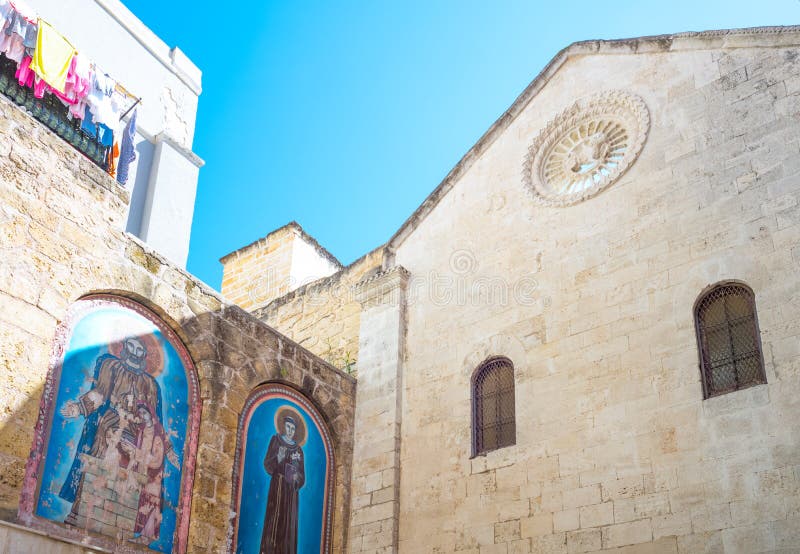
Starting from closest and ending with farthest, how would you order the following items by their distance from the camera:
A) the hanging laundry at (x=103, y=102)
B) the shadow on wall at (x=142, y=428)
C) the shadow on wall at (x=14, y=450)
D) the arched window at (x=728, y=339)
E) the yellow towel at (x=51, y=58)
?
the shadow on wall at (x=14, y=450)
the shadow on wall at (x=142, y=428)
the arched window at (x=728, y=339)
the yellow towel at (x=51, y=58)
the hanging laundry at (x=103, y=102)

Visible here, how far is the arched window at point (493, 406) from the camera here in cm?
1001

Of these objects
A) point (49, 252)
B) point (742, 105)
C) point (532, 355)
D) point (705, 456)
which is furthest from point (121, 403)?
point (742, 105)

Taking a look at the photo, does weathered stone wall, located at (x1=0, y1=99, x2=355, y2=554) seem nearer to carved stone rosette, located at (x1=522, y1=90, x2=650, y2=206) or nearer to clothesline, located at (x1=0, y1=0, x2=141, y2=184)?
clothesline, located at (x1=0, y1=0, x2=141, y2=184)

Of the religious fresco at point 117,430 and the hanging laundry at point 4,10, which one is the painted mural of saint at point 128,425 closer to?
the religious fresco at point 117,430

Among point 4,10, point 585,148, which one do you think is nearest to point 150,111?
point 4,10

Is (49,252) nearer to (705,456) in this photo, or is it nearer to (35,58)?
(35,58)

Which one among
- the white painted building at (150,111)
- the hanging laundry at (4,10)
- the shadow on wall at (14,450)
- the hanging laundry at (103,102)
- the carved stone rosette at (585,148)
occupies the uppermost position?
the white painted building at (150,111)

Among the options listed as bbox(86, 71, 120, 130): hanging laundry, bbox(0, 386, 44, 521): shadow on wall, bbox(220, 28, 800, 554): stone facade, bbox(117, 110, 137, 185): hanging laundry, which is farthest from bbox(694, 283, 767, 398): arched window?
bbox(117, 110, 137, 185): hanging laundry

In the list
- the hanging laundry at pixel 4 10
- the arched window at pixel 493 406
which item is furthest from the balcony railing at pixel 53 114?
the arched window at pixel 493 406

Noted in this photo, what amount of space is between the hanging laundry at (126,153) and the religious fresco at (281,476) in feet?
12.3

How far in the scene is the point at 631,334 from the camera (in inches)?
368

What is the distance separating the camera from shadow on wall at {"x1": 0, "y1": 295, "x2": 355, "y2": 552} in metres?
7.60

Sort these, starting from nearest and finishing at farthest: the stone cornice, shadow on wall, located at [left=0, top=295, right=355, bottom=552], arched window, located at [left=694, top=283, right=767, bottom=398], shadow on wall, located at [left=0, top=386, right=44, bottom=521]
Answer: shadow on wall, located at [left=0, top=386, right=44, bottom=521] < shadow on wall, located at [left=0, top=295, right=355, bottom=552] < arched window, located at [left=694, top=283, right=767, bottom=398] < the stone cornice

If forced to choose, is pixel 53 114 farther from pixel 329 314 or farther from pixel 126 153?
pixel 329 314
